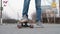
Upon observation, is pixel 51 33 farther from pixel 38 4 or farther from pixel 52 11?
pixel 52 11

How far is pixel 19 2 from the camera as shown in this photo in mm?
7754

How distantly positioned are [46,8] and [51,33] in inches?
196

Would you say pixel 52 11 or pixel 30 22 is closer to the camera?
pixel 30 22

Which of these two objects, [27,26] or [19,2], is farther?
[19,2]

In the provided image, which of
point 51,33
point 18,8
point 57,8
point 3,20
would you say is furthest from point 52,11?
point 51,33

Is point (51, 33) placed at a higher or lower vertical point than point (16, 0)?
lower

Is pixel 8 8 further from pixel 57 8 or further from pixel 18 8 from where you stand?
pixel 57 8

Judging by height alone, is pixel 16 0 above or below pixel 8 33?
above

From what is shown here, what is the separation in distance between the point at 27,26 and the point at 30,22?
6.6 inches

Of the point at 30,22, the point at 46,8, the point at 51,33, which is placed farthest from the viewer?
the point at 46,8

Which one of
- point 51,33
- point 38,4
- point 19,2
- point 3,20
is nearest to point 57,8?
point 19,2

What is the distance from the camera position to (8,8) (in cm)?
777

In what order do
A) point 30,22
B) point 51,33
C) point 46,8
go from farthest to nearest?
point 46,8 < point 30,22 < point 51,33

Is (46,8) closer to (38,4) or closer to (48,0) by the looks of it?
(48,0)
